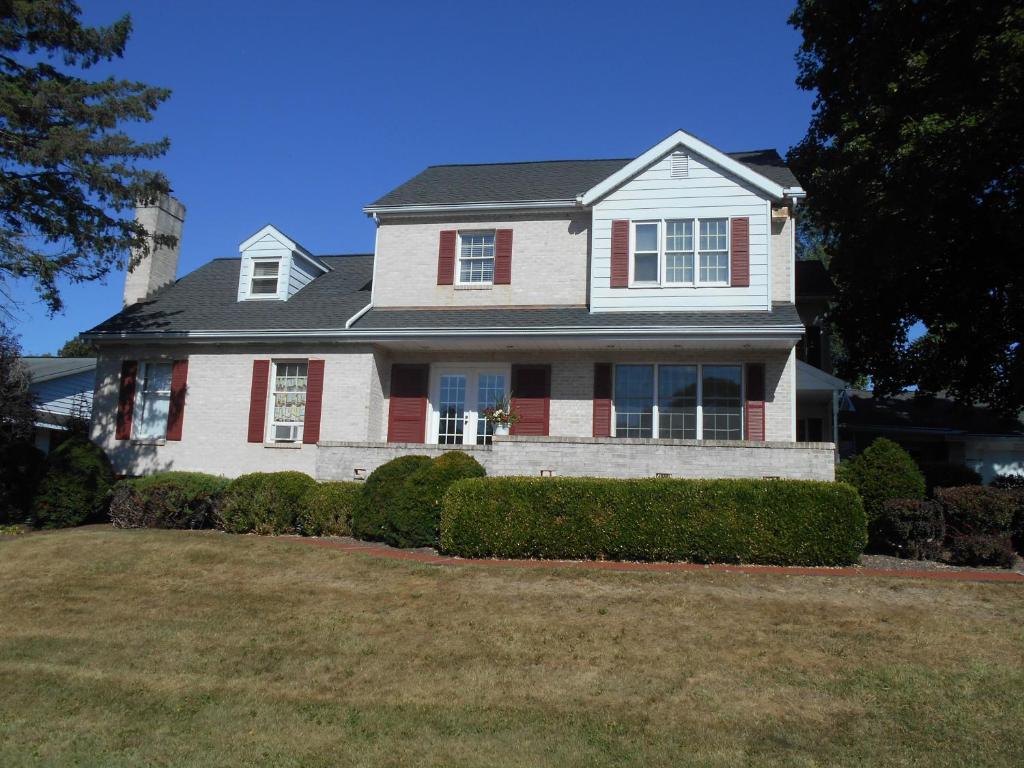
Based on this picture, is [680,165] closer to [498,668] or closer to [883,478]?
[883,478]

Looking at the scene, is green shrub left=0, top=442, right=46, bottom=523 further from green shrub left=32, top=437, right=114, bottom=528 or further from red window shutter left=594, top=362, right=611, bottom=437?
red window shutter left=594, top=362, right=611, bottom=437

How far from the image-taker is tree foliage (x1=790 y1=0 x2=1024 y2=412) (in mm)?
15258

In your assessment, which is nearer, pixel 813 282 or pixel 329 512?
pixel 329 512

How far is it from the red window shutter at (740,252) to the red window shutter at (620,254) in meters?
2.17

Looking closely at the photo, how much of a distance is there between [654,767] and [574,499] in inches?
261

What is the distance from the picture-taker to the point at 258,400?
1823 centimetres

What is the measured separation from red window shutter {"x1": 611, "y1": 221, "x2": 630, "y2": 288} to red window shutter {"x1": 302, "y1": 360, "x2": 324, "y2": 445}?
679 centimetres

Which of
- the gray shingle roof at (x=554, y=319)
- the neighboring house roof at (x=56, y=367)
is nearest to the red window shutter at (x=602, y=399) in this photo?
the gray shingle roof at (x=554, y=319)

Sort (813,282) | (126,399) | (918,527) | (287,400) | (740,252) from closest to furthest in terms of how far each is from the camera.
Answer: (918,527)
(740,252)
(287,400)
(126,399)
(813,282)

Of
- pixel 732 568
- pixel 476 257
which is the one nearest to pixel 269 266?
pixel 476 257

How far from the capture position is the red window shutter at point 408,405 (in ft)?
59.5

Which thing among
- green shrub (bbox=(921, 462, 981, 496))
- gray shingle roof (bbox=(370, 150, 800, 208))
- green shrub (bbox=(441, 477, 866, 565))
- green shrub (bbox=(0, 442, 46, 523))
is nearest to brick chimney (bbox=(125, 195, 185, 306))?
green shrub (bbox=(0, 442, 46, 523))

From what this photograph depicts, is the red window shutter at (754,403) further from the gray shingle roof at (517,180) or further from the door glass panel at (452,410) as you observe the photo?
the door glass panel at (452,410)

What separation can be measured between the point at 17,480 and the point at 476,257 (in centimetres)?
1106
